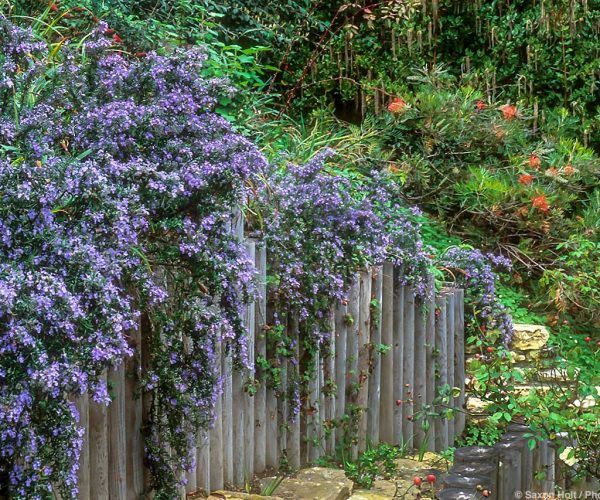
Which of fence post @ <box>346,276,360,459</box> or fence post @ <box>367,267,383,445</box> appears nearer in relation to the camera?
fence post @ <box>346,276,360,459</box>

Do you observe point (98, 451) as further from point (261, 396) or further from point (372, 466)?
point (372, 466)

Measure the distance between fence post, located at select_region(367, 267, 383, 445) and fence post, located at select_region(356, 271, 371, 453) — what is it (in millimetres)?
56

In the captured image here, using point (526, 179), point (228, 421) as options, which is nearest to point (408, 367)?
point (228, 421)

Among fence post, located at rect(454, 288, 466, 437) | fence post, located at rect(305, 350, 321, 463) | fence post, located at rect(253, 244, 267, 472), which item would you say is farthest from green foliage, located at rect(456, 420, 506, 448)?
fence post, located at rect(253, 244, 267, 472)

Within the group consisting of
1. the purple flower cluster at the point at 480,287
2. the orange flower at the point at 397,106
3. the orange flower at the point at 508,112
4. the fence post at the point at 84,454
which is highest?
the orange flower at the point at 397,106

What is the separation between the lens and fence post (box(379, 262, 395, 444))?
20.3ft

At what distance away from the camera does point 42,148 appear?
341 centimetres

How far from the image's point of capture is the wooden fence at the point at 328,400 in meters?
3.87

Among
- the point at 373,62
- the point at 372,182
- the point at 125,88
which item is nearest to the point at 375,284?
the point at 372,182

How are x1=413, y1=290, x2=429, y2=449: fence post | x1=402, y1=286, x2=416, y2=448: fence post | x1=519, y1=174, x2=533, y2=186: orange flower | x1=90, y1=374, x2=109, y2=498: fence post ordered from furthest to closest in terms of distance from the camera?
x1=519, y1=174, x2=533, y2=186: orange flower < x1=413, y1=290, x2=429, y2=449: fence post < x1=402, y1=286, x2=416, y2=448: fence post < x1=90, y1=374, x2=109, y2=498: fence post

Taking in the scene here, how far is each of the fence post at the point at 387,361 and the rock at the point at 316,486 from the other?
1.22m

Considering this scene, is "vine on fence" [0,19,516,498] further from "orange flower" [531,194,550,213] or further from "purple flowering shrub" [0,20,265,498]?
"orange flower" [531,194,550,213]

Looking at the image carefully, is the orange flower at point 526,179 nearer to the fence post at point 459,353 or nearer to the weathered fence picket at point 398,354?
the fence post at point 459,353

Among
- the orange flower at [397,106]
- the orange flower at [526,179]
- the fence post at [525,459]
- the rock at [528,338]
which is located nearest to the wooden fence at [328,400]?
the rock at [528,338]
